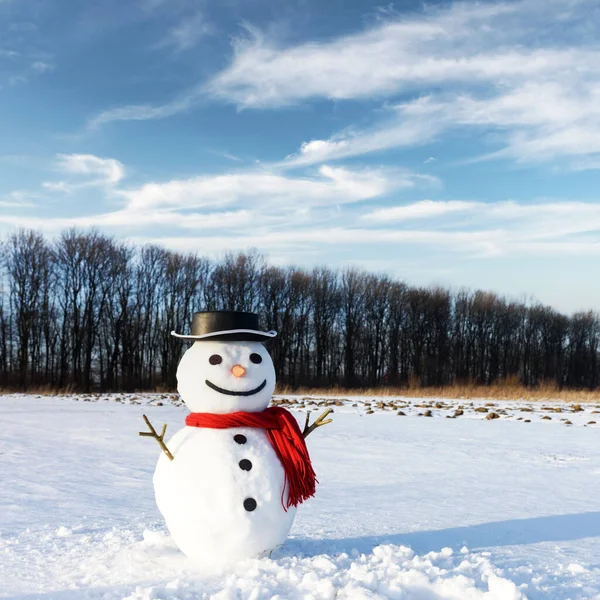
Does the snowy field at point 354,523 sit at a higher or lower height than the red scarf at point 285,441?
lower

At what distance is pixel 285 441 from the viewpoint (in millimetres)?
4254

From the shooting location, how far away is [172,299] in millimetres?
35969

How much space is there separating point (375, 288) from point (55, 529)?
38.1 metres

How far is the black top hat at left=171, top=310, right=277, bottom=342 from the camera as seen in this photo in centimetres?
427

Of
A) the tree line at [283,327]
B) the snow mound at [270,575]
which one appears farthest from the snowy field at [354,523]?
the tree line at [283,327]

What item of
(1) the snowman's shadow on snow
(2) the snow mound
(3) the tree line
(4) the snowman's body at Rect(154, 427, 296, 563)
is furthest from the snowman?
(3) the tree line

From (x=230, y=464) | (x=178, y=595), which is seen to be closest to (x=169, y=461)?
(x=230, y=464)

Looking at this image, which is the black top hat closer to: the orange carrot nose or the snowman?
the snowman

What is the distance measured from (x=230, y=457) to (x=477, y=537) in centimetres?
254

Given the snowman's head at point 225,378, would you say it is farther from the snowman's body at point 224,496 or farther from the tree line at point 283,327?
the tree line at point 283,327

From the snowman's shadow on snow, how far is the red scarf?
55 cm

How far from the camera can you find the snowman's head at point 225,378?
423cm

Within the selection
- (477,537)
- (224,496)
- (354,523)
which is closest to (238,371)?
(224,496)

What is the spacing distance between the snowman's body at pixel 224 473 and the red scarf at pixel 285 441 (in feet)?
0.13
